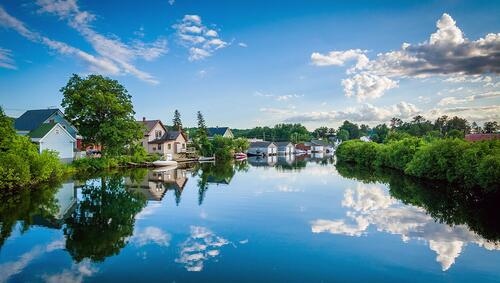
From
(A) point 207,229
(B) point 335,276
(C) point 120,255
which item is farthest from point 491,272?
(C) point 120,255

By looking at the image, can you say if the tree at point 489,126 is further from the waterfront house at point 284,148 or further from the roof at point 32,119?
the roof at point 32,119

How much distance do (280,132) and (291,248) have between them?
386ft

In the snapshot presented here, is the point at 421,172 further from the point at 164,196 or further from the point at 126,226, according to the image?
the point at 126,226

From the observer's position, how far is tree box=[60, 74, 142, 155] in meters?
33.4

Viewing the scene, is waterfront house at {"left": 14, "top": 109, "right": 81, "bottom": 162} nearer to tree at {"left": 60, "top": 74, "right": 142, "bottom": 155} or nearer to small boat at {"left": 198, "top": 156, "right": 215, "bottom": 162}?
tree at {"left": 60, "top": 74, "right": 142, "bottom": 155}

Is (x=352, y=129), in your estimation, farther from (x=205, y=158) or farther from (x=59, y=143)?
A: (x=59, y=143)

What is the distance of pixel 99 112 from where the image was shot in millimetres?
34656

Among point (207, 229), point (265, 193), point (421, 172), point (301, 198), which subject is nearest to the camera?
point (207, 229)

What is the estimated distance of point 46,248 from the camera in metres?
10.0

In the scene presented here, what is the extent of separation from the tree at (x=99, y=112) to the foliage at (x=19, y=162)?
32.1 feet

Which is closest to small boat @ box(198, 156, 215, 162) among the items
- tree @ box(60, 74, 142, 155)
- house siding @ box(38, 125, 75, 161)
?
tree @ box(60, 74, 142, 155)

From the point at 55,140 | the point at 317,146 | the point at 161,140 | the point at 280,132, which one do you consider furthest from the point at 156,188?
the point at 280,132

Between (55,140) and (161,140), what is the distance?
844 inches

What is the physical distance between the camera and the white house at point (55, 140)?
100ft
